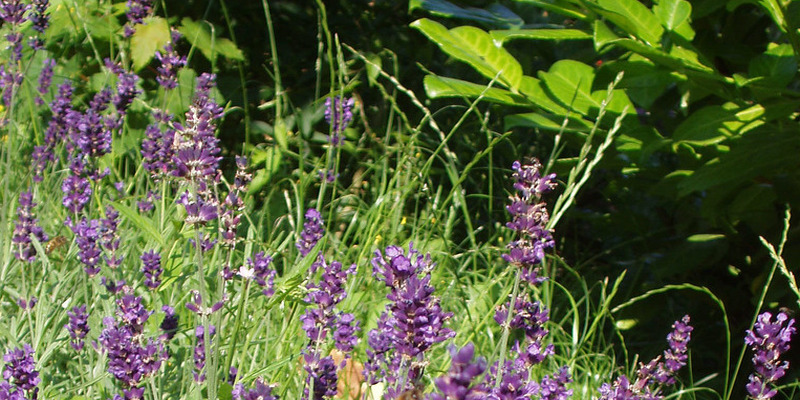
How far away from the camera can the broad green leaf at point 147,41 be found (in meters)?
2.80

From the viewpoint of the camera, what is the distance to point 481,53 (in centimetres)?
194

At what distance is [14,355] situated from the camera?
118cm

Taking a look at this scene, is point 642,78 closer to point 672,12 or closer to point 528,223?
point 672,12

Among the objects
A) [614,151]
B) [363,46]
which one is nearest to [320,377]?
[614,151]

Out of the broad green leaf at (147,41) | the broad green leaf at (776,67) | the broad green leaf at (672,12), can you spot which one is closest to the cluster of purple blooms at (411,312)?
the broad green leaf at (672,12)

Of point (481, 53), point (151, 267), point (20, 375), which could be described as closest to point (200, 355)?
point (151, 267)

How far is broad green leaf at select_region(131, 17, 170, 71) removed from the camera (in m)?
2.80

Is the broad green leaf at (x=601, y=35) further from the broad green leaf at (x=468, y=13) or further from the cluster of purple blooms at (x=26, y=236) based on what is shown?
the cluster of purple blooms at (x=26, y=236)

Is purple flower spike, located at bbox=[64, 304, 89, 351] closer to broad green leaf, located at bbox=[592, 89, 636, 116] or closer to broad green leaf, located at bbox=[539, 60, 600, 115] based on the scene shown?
broad green leaf, located at bbox=[539, 60, 600, 115]

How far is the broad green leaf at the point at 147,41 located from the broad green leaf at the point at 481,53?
1234 mm

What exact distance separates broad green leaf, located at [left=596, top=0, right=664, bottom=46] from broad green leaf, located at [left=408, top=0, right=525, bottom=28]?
14.9 inches

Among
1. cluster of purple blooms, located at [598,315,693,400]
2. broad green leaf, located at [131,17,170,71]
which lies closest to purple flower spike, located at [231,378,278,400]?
cluster of purple blooms, located at [598,315,693,400]

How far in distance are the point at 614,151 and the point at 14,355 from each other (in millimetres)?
1476

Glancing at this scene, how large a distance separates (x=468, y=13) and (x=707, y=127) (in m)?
0.63
